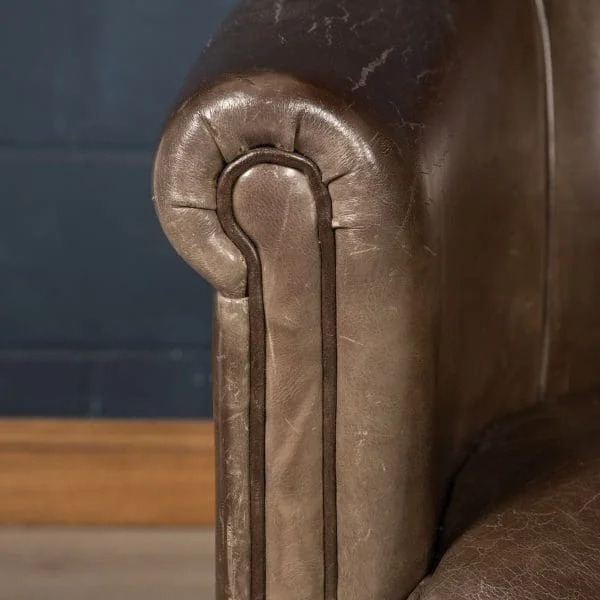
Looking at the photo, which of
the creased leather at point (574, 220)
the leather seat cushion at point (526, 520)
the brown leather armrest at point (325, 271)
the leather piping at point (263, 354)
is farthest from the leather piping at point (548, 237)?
the leather piping at point (263, 354)

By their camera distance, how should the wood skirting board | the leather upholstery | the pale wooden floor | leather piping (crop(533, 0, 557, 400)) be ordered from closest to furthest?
the leather upholstery < leather piping (crop(533, 0, 557, 400)) < the pale wooden floor < the wood skirting board

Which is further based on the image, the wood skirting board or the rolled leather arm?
the wood skirting board

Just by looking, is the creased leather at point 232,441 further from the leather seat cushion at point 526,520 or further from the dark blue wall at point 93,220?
the dark blue wall at point 93,220

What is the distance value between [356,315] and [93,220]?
797 mm

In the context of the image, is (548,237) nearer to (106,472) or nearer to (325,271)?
(325,271)

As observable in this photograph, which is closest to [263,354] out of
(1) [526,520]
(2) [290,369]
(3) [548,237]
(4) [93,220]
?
(2) [290,369]

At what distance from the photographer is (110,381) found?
Answer: 141 cm

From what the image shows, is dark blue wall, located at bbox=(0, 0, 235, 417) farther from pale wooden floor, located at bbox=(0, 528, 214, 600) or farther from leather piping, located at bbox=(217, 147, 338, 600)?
leather piping, located at bbox=(217, 147, 338, 600)

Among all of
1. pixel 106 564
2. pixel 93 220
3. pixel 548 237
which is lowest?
pixel 106 564

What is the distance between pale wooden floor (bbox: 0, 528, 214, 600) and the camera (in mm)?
1292

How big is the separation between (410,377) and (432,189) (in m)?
0.13

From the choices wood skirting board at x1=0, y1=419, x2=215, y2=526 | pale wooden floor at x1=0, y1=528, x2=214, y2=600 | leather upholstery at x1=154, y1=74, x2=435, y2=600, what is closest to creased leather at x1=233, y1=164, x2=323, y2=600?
leather upholstery at x1=154, y1=74, x2=435, y2=600

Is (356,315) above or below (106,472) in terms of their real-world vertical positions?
above

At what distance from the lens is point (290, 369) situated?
66cm
